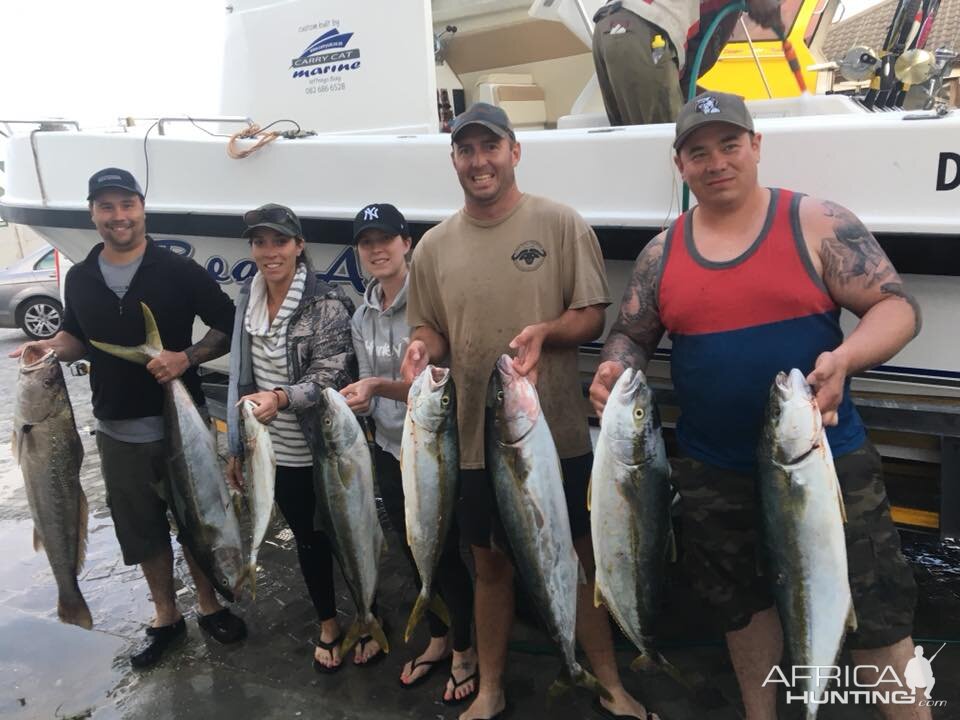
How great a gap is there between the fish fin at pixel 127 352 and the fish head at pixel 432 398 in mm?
1376

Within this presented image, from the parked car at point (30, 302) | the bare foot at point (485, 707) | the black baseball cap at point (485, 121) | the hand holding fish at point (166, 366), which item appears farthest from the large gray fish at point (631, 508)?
the parked car at point (30, 302)

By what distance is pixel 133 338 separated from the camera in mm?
3094

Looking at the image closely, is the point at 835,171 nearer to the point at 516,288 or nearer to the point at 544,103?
the point at 516,288

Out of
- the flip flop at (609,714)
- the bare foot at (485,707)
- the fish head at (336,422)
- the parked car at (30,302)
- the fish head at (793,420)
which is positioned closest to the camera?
the fish head at (793,420)

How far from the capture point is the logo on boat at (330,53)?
4180mm

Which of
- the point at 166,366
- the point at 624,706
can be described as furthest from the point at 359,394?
the point at 624,706

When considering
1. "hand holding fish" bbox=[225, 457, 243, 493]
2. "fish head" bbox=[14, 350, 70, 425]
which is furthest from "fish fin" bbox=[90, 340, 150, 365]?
"hand holding fish" bbox=[225, 457, 243, 493]

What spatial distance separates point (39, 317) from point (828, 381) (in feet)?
38.9

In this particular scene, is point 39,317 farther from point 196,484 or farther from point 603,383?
point 603,383

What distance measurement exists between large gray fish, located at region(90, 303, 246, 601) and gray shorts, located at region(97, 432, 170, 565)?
6.7 inches

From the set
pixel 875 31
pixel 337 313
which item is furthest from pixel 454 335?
pixel 875 31

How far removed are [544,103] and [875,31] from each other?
288 inches

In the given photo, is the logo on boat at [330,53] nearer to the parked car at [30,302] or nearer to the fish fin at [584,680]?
the fish fin at [584,680]

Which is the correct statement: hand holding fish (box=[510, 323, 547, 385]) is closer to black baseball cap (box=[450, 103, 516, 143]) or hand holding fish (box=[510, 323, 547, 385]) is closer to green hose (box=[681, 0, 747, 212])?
black baseball cap (box=[450, 103, 516, 143])
